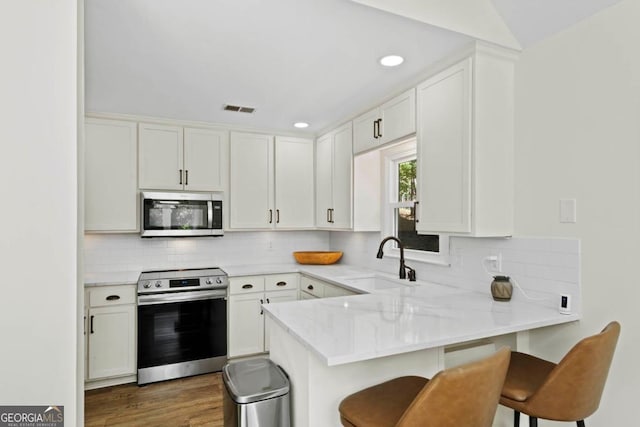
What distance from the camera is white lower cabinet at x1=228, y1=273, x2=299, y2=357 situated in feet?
11.5

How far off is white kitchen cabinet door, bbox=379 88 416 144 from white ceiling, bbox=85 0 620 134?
0.31 ft

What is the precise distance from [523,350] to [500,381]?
1.05 metres

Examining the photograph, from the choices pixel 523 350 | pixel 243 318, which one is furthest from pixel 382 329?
pixel 243 318

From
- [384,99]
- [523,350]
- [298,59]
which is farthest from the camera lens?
[384,99]

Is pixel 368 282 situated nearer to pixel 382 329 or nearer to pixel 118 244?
pixel 382 329

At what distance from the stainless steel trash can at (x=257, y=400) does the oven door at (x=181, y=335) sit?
5.47 feet

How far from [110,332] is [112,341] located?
0.08 metres

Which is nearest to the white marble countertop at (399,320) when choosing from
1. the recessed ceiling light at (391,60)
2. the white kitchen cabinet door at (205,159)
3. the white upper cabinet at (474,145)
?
the white upper cabinet at (474,145)

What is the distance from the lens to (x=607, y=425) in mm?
1758

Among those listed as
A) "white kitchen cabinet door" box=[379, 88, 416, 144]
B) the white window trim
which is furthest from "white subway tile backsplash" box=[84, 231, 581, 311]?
"white kitchen cabinet door" box=[379, 88, 416, 144]

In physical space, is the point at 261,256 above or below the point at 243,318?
above

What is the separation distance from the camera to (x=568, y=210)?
195 centimetres

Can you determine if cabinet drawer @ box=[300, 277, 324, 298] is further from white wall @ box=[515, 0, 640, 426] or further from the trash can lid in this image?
white wall @ box=[515, 0, 640, 426]

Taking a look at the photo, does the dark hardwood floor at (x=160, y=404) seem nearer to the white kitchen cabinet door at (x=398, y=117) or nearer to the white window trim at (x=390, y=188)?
the white window trim at (x=390, y=188)
